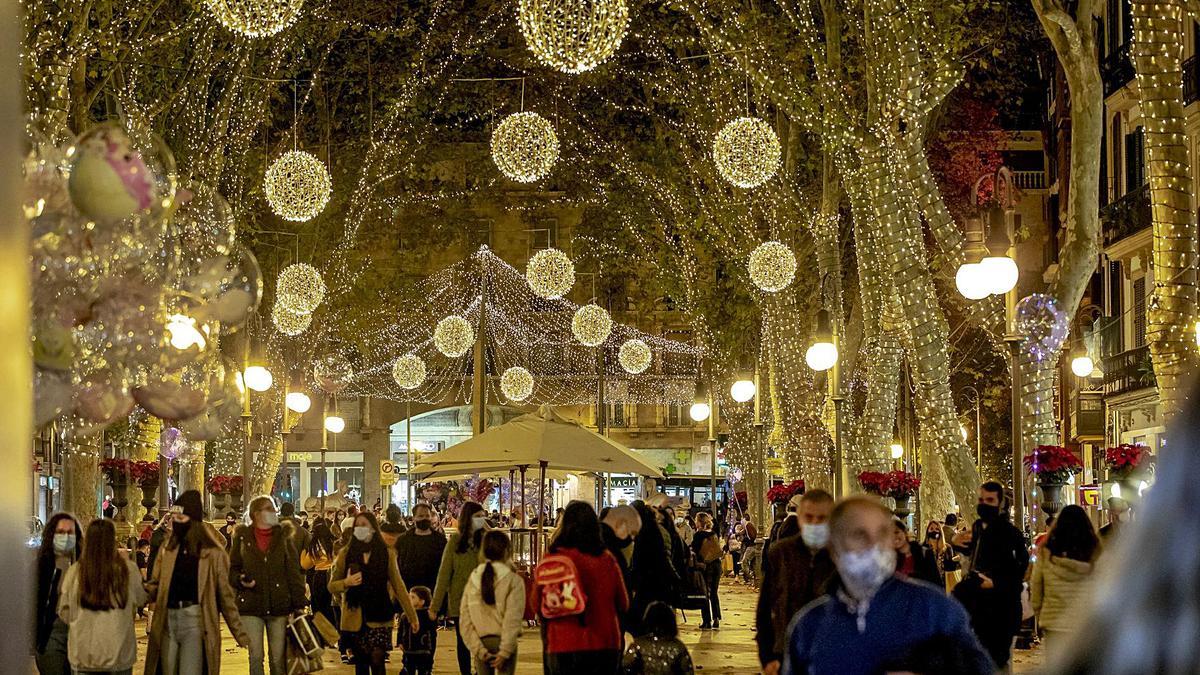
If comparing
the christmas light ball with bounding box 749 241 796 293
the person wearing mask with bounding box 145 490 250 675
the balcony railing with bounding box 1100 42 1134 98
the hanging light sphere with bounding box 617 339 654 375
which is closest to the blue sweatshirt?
the person wearing mask with bounding box 145 490 250 675

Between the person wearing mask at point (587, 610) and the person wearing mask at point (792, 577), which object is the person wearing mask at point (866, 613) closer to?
the person wearing mask at point (792, 577)

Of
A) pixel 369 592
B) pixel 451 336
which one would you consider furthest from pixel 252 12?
Result: pixel 451 336

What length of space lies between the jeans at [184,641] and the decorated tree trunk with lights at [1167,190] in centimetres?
817

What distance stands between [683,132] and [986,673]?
3150 centimetres

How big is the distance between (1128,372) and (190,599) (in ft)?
101

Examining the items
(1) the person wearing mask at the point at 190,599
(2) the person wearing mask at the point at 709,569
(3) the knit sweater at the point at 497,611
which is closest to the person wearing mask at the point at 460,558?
(3) the knit sweater at the point at 497,611

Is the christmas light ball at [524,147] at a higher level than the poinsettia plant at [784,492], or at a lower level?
higher

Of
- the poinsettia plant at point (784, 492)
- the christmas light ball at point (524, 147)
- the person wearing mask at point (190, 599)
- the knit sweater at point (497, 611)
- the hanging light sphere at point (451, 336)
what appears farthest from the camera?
the hanging light sphere at point (451, 336)

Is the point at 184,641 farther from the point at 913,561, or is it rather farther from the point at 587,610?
the point at 913,561

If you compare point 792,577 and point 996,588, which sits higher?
point 792,577

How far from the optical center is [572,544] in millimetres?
10781

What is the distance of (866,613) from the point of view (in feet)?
17.5

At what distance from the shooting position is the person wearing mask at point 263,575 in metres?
13.8

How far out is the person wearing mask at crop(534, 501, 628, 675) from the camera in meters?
10.6
